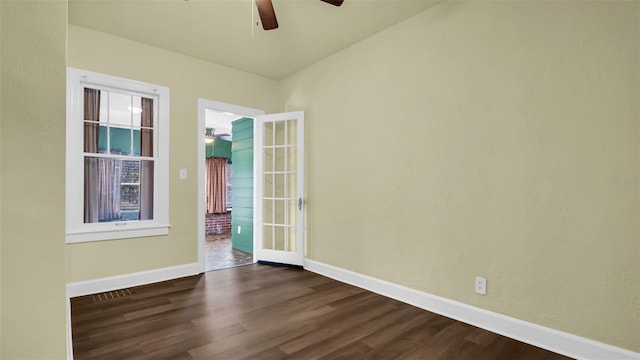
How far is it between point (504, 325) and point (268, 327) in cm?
178

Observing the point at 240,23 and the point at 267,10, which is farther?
the point at 240,23

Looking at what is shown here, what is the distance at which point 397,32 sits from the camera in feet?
10.0

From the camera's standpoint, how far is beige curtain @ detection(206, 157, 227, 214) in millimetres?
8141

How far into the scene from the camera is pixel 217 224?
800cm

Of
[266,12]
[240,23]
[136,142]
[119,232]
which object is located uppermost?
[240,23]

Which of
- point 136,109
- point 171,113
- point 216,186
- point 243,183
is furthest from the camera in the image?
point 216,186

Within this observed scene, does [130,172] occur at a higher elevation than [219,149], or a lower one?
lower

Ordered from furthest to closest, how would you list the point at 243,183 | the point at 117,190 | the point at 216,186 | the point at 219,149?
the point at 219,149 < the point at 216,186 < the point at 243,183 < the point at 117,190

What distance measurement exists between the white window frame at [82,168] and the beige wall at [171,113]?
69 millimetres

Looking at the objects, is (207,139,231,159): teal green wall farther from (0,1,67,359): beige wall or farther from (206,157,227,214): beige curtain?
(0,1,67,359): beige wall

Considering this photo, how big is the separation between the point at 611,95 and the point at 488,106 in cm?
71

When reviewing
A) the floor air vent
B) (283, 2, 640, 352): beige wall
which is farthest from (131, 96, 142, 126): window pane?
(283, 2, 640, 352): beige wall

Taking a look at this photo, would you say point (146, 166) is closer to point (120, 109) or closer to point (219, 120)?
point (120, 109)

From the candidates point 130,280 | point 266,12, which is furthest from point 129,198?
point 266,12
